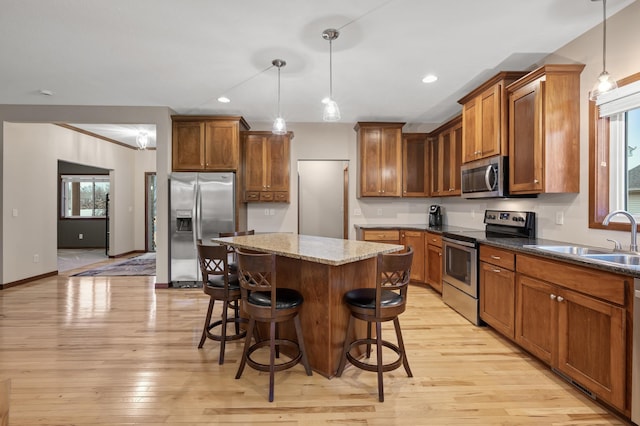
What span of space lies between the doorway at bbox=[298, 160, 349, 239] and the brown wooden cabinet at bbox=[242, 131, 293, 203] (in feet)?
6.66

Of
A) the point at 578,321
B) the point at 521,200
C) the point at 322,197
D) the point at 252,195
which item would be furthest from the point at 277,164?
the point at 578,321

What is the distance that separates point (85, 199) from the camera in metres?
9.09

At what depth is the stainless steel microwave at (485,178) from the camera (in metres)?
3.13

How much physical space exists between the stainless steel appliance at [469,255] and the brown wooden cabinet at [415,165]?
1.55 m

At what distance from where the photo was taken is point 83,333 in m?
3.02

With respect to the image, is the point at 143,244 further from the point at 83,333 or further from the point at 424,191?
the point at 424,191

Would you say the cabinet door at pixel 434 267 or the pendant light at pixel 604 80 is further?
the cabinet door at pixel 434 267

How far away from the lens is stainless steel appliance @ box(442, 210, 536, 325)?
3162mm

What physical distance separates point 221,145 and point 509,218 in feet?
12.9

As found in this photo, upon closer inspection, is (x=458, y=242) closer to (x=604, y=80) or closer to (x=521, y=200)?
(x=521, y=200)

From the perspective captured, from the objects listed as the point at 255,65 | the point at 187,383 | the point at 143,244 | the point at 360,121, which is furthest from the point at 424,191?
the point at 143,244

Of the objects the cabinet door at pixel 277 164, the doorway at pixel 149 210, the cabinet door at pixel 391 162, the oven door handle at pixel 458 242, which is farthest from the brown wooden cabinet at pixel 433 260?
the doorway at pixel 149 210

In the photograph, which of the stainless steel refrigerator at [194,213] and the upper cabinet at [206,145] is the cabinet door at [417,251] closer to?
the stainless steel refrigerator at [194,213]

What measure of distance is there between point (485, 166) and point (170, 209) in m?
4.12
